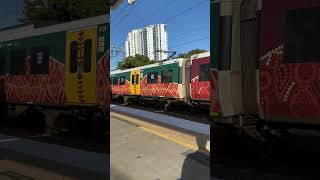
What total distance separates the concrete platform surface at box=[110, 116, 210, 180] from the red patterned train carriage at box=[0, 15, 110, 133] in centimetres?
120

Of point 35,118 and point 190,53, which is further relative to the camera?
point 35,118

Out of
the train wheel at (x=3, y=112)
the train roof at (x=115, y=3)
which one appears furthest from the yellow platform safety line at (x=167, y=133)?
the train wheel at (x=3, y=112)

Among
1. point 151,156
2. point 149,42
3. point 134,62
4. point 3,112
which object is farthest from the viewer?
point 3,112

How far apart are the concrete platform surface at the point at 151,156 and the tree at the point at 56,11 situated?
3.84 feet

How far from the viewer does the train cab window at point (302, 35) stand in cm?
395

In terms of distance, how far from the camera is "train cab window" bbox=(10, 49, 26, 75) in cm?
404

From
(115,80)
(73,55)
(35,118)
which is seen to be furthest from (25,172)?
(115,80)

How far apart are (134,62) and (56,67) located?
2.21 metres

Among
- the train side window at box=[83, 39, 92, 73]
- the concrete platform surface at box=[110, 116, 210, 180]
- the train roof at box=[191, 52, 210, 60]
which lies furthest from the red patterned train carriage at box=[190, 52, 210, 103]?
the train side window at box=[83, 39, 92, 73]

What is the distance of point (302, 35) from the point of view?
158 inches

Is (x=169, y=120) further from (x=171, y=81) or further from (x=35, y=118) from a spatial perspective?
(x=35, y=118)

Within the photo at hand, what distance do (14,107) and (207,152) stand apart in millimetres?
3059

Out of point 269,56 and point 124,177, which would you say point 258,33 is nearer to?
point 269,56

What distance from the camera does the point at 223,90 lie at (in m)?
2.42
